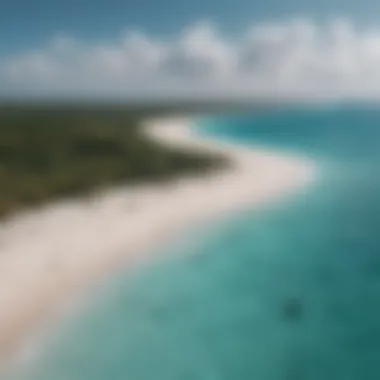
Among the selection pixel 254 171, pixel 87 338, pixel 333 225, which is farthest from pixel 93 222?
pixel 254 171

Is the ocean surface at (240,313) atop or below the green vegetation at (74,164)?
below

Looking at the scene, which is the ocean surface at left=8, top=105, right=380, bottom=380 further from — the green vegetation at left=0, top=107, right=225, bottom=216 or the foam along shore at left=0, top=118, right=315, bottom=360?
the green vegetation at left=0, top=107, right=225, bottom=216

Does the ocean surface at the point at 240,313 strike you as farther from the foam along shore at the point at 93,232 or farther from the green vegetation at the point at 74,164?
the green vegetation at the point at 74,164

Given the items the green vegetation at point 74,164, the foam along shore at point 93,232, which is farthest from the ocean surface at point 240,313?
the green vegetation at point 74,164

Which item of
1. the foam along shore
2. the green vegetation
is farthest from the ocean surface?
the green vegetation

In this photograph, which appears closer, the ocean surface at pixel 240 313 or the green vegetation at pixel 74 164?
the ocean surface at pixel 240 313

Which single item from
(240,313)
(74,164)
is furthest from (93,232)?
(74,164)

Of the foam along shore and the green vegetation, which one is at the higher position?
the green vegetation
